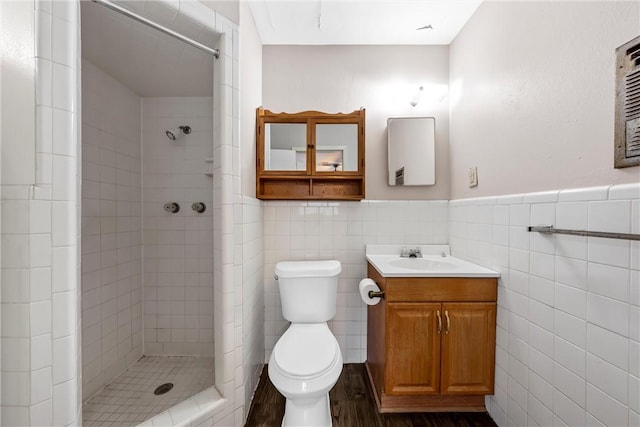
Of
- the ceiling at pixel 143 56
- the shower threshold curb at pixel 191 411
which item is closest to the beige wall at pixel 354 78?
the ceiling at pixel 143 56

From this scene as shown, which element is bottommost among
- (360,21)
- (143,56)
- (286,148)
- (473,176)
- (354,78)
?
(473,176)

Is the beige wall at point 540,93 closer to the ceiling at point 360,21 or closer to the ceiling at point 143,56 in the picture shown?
the ceiling at point 360,21

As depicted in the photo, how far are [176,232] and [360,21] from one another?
2183mm

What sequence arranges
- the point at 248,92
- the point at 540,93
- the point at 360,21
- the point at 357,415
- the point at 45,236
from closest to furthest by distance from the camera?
the point at 45,236 < the point at 540,93 < the point at 357,415 < the point at 248,92 < the point at 360,21

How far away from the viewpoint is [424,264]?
1.96 metres

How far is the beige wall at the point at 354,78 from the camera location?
2105mm

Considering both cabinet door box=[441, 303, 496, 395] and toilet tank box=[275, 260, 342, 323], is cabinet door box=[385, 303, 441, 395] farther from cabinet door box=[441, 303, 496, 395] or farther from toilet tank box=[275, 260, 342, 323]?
toilet tank box=[275, 260, 342, 323]

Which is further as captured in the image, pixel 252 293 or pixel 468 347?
pixel 252 293

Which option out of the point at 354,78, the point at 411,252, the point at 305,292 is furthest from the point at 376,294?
the point at 354,78

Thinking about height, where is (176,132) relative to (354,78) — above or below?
below

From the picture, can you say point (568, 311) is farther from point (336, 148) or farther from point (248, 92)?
point (248, 92)

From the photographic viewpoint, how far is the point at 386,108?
6.92 ft

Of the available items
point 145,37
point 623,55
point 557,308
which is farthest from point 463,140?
point 145,37

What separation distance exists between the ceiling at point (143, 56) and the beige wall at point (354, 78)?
56cm
